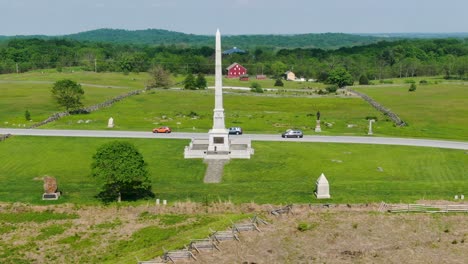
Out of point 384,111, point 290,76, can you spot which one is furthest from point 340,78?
point 384,111

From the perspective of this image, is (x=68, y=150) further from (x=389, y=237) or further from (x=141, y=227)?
(x=389, y=237)

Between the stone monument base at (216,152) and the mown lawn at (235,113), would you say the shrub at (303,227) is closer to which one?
the stone monument base at (216,152)

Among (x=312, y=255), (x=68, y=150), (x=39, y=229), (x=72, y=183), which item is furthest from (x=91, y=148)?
(x=312, y=255)

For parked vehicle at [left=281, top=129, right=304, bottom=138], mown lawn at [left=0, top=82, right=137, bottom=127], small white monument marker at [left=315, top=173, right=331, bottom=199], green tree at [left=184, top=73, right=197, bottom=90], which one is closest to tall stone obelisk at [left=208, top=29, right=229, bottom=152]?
parked vehicle at [left=281, top=129, right=304, bottom=138]

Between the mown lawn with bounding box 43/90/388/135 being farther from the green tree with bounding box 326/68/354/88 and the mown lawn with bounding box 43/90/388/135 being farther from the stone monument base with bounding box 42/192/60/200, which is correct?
the green tree with bounding box 326/68/354/88

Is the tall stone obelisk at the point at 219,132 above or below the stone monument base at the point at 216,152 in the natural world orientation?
above

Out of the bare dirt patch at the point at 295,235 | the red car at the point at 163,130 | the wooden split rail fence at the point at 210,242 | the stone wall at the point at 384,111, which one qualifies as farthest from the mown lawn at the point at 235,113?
the wooden split rail fence at the point at 210,242

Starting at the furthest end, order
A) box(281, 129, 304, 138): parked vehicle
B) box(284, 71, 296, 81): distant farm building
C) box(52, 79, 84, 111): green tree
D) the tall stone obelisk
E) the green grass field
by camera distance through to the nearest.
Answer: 1. box(284, 71, 296, 81): distant farm building
2. box(52, 79, 84, 111): green tree
3. box(281, 129, 304, 138): parked vehicle
4. the tall stone obelisk
5. the green grass field
